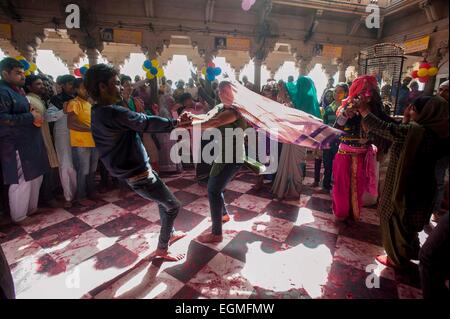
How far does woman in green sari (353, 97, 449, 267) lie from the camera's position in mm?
1717

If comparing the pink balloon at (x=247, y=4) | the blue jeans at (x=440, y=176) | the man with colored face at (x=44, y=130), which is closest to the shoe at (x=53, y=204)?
the man with colored face at (x=44, y=130)

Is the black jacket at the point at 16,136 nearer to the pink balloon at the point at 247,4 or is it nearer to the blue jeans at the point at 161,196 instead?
the blue jeans at the point at 161,196

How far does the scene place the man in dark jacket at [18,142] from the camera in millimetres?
2676

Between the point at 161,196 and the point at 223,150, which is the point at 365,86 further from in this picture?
the point at 161,196

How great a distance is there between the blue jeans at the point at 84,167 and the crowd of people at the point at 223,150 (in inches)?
0.6

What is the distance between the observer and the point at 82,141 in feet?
10.9

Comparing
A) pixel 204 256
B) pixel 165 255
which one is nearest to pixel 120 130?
pixel 165 255

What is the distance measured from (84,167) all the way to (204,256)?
247 centimetres

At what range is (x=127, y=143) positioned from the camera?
1919mm

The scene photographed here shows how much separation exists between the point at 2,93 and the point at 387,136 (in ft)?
13.4

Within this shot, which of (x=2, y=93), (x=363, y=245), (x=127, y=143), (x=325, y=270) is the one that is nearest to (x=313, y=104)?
(x=363, y=245)

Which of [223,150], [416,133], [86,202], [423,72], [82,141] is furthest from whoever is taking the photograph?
[423,72]

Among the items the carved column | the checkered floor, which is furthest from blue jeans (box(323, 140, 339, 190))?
the carved column
